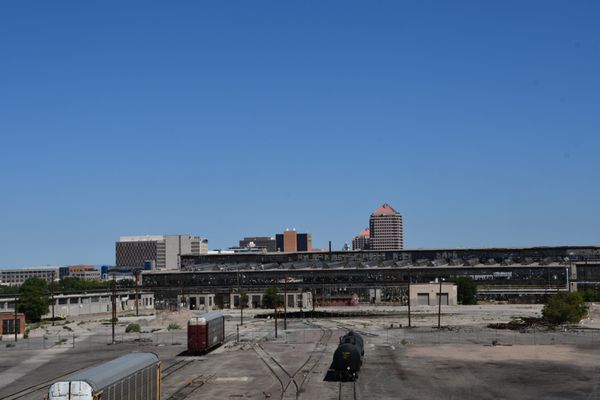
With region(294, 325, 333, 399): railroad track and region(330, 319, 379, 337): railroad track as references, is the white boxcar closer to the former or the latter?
region(294, 325, 333, 399): railroad track

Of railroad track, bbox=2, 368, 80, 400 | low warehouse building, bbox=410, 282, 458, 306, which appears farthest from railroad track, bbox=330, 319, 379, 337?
railroad track, bbox=2, 368, 80, 400

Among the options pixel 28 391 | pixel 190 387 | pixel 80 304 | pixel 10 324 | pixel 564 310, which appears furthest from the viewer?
pixel 80 304

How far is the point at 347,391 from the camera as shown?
56812 mm

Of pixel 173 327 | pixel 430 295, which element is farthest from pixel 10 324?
pixel 430 295

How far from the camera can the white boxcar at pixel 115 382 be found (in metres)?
Result: 33.6

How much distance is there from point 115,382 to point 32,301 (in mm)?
122434

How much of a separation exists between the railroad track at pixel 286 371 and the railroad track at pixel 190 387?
20.7 feet

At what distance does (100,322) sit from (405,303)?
81.2 meters

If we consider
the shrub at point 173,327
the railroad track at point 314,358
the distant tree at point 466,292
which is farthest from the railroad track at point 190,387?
the distant tree at point 466,292

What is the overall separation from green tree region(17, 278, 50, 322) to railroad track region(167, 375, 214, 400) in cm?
9614

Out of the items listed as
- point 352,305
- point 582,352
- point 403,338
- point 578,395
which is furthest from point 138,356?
point 352,305

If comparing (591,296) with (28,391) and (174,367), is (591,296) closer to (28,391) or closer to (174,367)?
(174,367)

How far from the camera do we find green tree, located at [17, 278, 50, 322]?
150125mm

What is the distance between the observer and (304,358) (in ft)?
258
